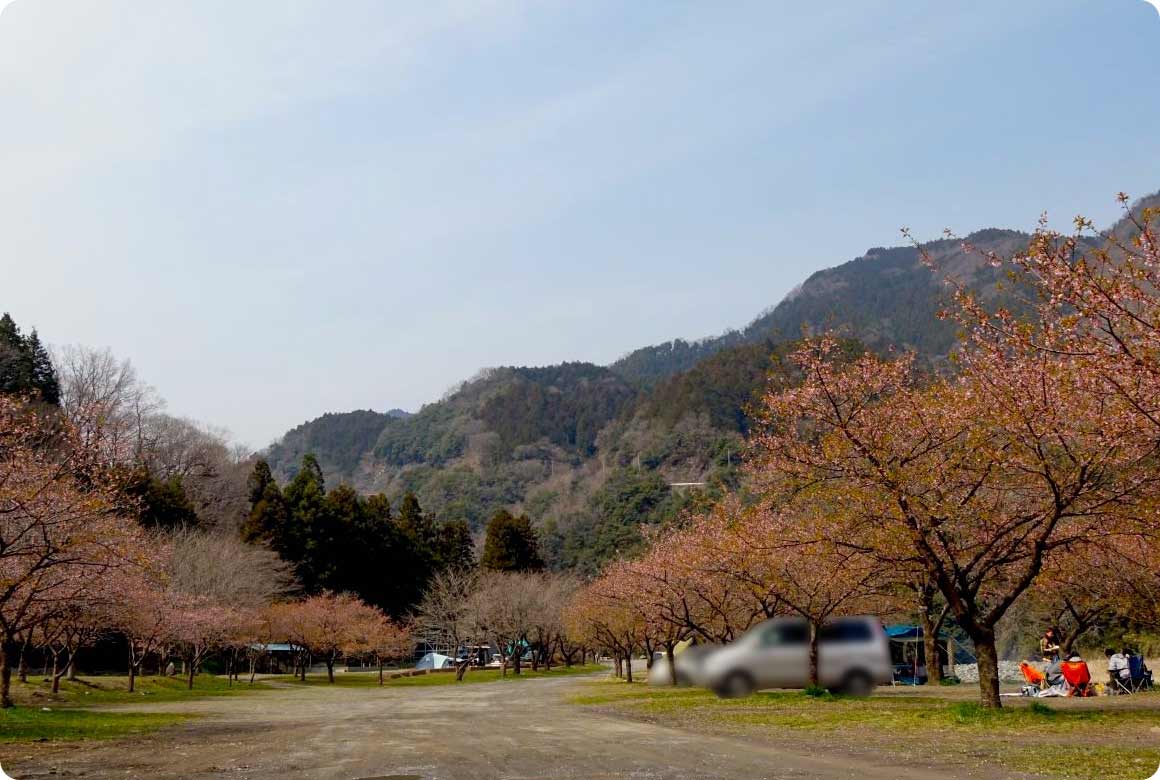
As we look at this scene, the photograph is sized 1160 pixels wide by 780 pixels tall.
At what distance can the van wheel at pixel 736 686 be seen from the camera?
20.7 m

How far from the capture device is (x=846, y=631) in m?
20.2

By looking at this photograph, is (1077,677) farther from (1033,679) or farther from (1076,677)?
(1033,679)

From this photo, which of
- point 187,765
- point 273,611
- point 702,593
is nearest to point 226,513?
point 273,611

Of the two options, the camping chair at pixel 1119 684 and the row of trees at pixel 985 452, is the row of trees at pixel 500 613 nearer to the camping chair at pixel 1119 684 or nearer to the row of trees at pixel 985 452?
the camping chair at pixel 1119 684

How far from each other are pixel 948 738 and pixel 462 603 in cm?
4910

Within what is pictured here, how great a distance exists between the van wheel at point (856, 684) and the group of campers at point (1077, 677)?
345 cm

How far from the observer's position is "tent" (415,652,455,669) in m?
71.7

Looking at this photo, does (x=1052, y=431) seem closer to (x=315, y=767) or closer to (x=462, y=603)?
(x=315, y=767)

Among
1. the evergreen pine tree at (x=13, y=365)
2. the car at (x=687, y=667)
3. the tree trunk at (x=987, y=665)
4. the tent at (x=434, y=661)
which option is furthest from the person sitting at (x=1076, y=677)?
the tent at (x=434, y=661)

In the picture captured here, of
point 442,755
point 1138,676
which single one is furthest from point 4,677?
point 1138,676

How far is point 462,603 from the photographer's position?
5809cm

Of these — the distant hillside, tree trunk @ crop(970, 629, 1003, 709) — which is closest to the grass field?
tree trunk @ crop(970, 629, 1003, 709)

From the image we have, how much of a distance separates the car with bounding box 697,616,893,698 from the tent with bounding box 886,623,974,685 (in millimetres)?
8270

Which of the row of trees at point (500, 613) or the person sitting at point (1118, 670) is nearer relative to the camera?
the person sitting at point (1118, 670)
